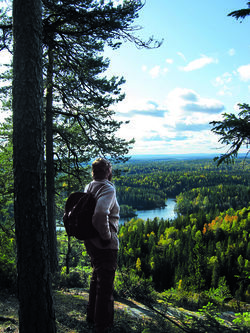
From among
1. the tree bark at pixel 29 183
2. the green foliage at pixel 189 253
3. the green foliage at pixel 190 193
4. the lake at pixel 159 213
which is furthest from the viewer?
the green foliage at pixel 190 193

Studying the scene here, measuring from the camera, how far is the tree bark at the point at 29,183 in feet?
7.95

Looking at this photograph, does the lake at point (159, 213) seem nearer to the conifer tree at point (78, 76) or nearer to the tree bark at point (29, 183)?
the conifer tree at point (78, 76)

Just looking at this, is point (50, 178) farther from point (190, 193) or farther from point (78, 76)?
point (190, 193)

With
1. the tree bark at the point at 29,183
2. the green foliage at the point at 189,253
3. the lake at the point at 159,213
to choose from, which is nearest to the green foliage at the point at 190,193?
the lake at the point at 159,213

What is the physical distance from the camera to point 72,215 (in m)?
2.72

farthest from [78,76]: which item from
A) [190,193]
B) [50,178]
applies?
[190,193]

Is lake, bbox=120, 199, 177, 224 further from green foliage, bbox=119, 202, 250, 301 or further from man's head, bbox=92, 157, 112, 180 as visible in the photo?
man's head, bbox=92, 157, 112, 180

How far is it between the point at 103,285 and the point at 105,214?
30.1 inches

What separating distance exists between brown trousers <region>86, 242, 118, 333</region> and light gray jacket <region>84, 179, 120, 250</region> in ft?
0.28

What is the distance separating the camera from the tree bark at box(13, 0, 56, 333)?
2.42 meters

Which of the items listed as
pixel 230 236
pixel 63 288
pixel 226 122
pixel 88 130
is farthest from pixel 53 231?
pixel 230 236

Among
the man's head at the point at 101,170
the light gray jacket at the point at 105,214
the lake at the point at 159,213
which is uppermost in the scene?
the man's head at the point at 101,170

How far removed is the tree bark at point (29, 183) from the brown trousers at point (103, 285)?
0.45 m

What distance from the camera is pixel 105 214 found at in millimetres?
2545
